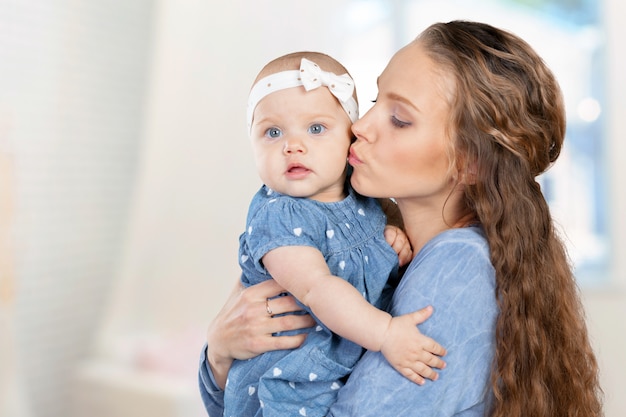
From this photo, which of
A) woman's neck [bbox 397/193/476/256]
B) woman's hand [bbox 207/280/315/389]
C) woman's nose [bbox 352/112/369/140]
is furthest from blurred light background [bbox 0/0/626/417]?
woman's nose [bbox 352/112/369/140]

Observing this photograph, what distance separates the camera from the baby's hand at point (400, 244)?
4.94 ft

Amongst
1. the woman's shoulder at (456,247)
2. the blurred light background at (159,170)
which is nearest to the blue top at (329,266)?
the woman's shoulder at (456,247)

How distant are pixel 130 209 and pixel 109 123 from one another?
1.67 ft

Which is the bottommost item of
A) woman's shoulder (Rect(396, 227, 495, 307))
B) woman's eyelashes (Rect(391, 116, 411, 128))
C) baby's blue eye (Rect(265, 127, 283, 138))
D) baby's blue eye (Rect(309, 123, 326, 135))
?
woman's shoulder (Rect(396, 227, 495, 307))

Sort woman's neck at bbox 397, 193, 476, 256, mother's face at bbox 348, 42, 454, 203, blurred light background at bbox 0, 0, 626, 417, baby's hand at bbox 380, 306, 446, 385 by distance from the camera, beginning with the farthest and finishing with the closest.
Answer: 1. blurred light background at bbox 0, 0, 626, 417
2. woman's neck at bbox 397, 193, 476, 256
3. mother's face at bbox 348, 42, 454, 203
4. baby's hand at bbox 380, 306, 446, 385

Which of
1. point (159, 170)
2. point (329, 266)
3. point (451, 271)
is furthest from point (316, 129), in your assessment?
point (159, 170)

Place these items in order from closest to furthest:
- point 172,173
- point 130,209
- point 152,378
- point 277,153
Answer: point 277,153
point 152,378
point 172,173
point 130,209

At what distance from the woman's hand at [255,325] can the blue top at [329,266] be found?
0.08 ft

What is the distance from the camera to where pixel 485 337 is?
130 centimetres

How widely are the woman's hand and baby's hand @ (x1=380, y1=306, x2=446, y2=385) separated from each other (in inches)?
9.2

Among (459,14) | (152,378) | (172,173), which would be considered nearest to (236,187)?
(172,173)

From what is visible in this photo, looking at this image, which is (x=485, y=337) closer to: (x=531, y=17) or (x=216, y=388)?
(x=216, y=388)

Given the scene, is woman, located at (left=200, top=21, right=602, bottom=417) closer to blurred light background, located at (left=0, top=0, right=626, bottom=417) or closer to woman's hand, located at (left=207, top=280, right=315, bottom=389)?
woman's hand, located at (left=207, top=280, right=315, bottom=389)

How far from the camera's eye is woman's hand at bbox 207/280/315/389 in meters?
1.43
